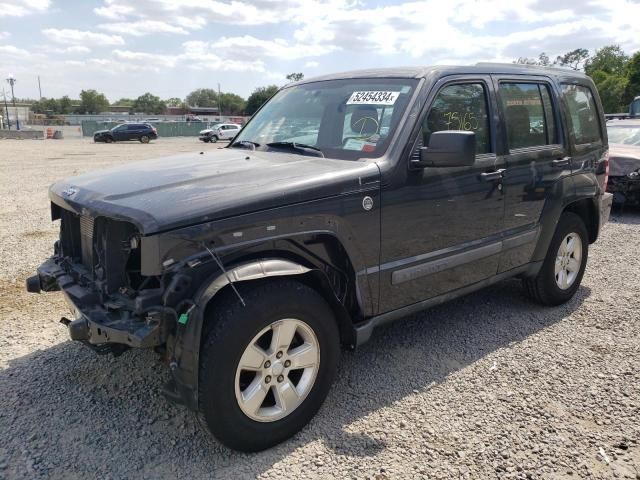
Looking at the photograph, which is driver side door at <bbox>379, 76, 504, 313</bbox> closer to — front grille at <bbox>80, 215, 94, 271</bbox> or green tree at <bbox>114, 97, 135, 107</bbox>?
front grille at <bbox>80, 215, 94, 271</bbox>

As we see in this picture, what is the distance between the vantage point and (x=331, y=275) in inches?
130

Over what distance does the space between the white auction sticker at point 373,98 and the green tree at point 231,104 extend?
390ft

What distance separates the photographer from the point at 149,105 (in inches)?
5017

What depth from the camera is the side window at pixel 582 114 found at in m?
4.89

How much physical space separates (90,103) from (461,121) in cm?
13189

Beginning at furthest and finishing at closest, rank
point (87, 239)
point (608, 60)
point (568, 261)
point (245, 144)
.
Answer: point (608, 60)
point (568, 261)
point (245, 144)
point (87, 239)

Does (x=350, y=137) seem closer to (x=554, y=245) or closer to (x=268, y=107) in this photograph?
(x=268, y=107)

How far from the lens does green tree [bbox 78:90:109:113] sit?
395 feet

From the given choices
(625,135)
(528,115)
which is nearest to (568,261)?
(528,115)

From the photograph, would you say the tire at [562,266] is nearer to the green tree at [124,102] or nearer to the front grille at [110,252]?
the front grille at [110,252]

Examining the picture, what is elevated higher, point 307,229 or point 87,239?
point 307,229

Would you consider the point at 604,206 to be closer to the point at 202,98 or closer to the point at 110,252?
the point at 110,252

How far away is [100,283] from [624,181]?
29.4 feet

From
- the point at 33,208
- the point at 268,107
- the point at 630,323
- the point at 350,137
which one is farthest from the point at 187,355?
the point at 33,208
